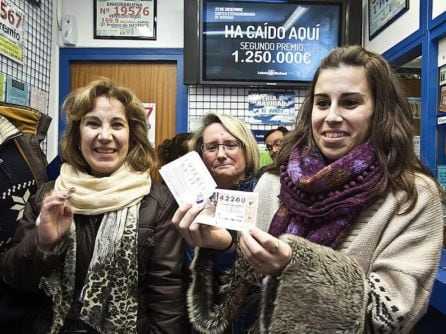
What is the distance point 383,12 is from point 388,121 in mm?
2212

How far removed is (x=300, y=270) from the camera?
91 cm

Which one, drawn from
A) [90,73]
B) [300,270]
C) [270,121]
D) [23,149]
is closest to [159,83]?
[90,73]

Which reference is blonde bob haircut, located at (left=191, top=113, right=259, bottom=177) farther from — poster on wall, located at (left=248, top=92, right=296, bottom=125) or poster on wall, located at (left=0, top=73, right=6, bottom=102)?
poster on wall, located at (left=248, top=92, right=296, bottom=125)

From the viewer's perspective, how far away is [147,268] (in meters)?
1.29

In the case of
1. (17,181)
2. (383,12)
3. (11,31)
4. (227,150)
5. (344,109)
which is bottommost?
(17,181)

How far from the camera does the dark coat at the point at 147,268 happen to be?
48.7 inches

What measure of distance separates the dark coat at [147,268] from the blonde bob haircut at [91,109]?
0.20m

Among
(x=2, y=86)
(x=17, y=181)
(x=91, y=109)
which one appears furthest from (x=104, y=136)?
(x=2, y=86)

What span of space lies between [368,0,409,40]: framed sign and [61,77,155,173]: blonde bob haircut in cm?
201

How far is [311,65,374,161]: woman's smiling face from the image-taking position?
3.30 feet

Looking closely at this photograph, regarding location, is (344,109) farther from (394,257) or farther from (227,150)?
(227,150)

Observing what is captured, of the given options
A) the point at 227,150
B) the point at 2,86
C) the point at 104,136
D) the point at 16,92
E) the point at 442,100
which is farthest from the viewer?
the point at 16,92

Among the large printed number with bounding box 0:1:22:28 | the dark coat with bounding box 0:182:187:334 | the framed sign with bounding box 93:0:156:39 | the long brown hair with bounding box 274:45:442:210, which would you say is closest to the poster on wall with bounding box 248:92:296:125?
the framed sign with bounding box 93:0:156:39

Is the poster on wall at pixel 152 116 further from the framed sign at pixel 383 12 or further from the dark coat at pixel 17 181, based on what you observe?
the framed sign at pixel 383 12
